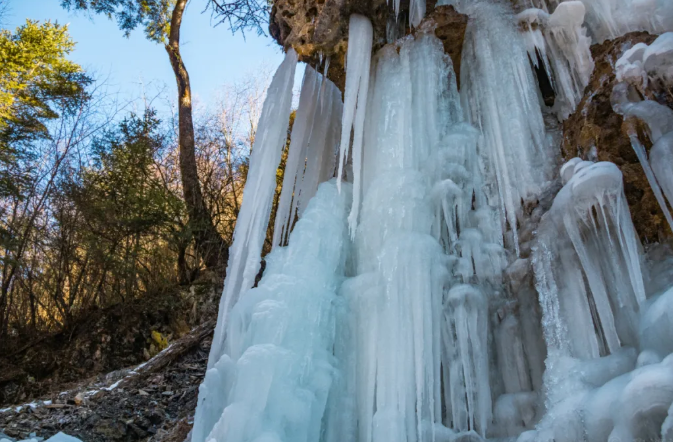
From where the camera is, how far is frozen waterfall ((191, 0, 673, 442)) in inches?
98.6

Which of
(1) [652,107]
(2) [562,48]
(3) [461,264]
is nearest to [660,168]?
(1) [652,107]

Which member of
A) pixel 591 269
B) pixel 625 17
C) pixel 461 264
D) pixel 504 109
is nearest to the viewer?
pixel 591 269

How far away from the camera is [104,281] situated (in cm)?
788

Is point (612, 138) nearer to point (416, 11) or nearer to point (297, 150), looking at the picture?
point (416, 11)

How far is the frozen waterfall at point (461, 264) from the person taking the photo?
8.21ft

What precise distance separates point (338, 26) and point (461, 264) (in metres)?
2.82

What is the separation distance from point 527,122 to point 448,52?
3.96ft

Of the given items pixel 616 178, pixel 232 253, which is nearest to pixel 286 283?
pixel 232 253

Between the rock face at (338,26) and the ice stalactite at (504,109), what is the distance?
0.87 feet

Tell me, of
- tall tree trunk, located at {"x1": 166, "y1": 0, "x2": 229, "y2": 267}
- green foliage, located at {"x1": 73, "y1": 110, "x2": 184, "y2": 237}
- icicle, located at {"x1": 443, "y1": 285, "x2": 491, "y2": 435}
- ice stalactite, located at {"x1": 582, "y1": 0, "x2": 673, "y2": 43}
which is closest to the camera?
icicle, located at {"x1": 443, "y1": 285, "x2": 491, "y2": 435}

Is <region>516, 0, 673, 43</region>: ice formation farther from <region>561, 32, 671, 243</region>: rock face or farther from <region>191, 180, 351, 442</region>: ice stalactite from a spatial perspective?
<region>191, 180, 351, 442</region>: ice stalactite

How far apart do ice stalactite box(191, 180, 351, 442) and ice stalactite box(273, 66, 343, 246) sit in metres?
0.95

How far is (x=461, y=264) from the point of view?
3.53 m

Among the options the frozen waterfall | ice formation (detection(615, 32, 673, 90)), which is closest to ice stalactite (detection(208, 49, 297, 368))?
the frozen waterfall
